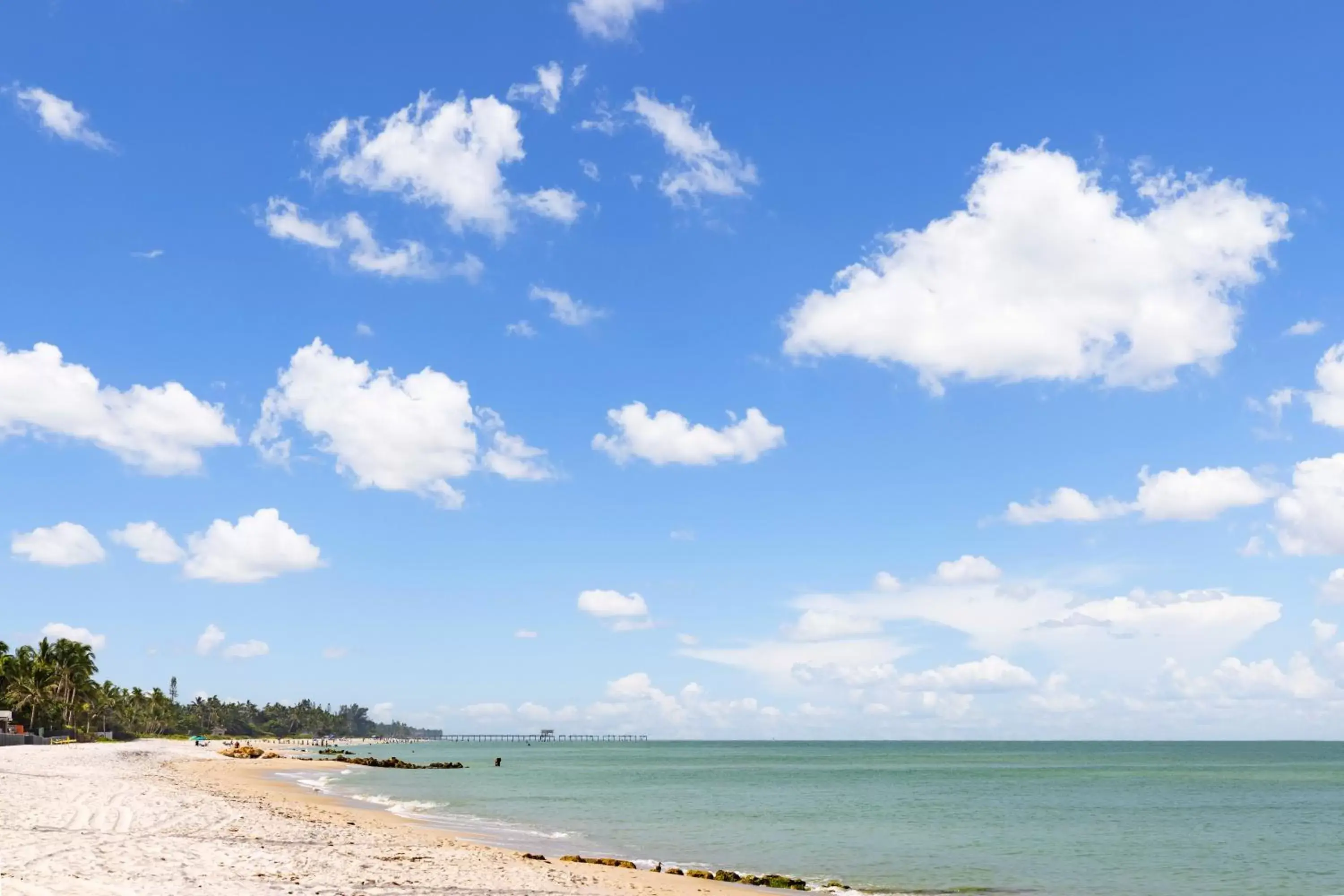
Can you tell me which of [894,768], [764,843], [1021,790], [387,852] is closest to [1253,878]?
[764,843]

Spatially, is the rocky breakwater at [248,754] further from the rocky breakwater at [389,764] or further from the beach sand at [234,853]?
the beach sand at [234,853]

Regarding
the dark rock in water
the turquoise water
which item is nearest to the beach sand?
the dark rock in water

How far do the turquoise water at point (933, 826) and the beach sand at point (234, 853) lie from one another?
735 centimetres

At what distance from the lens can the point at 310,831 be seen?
33.8 meters

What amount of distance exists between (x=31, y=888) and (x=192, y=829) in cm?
1434

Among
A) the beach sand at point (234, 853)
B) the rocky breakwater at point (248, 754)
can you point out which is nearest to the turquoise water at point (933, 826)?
the beach sand at point (234, 853)

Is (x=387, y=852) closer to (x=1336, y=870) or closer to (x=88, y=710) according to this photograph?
(x=1336, y=870)

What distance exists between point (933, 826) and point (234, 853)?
1683 inches

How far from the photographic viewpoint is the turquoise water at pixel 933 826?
37.1 meters

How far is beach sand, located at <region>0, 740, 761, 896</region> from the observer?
1962 cm

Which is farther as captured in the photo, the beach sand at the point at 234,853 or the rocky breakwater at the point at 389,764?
the rocky breakwater at the point at 389,764

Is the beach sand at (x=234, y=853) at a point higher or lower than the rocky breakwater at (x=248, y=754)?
higher

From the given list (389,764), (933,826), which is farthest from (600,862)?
(389,764)

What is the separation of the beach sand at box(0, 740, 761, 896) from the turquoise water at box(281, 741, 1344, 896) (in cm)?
735
